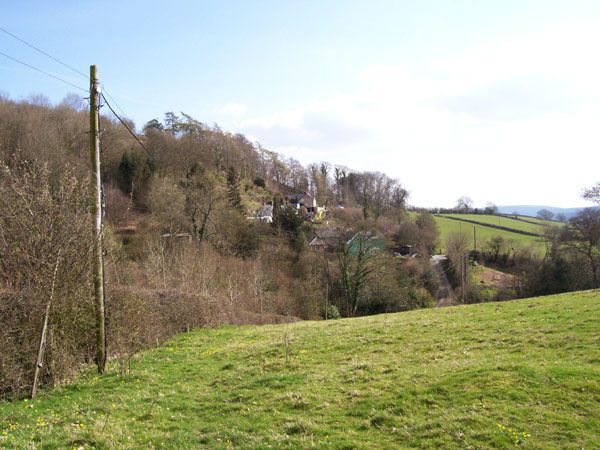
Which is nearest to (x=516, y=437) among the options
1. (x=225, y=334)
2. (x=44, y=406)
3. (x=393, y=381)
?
(x=393, y=381)

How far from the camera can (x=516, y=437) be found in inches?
228

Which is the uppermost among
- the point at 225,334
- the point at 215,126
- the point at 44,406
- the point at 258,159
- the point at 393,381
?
the point at 215,126

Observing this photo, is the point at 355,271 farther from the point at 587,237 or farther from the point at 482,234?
the point at 482,234

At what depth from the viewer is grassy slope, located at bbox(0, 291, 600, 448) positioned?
630 centimetres

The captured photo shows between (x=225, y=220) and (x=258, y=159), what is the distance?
42.2 m

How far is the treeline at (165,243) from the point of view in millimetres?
9959

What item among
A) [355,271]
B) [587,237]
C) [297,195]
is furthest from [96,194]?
[297,195]

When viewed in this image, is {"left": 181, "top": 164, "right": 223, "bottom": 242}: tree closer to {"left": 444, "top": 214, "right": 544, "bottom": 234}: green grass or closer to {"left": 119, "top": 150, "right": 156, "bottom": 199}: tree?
{"left": 119, "top": 150, "right": 156, "bottom": 199}: tree

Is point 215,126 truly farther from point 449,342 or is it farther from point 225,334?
point 449,342

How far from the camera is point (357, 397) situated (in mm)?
8094

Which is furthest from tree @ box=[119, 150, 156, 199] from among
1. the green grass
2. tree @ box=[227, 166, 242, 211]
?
the green grass

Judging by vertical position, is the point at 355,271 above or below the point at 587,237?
below

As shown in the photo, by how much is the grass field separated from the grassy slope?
181 feet

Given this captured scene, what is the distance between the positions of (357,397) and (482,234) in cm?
7135
